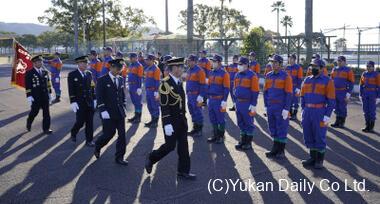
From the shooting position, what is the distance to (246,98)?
27.2 feet

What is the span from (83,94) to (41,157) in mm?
1644

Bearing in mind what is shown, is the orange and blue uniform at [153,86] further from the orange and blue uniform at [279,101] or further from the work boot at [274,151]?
the work boot at [274,151]

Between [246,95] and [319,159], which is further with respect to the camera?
[246,95]

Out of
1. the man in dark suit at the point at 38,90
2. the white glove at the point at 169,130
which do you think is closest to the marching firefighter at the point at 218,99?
the white glove at the point at 169,130

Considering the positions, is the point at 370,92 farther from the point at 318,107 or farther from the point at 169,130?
the point at 169,130

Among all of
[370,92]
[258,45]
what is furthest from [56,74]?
[258,45]

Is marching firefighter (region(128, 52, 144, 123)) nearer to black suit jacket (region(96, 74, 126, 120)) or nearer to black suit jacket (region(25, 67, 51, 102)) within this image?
black suit jacket (region(25, 67, 51, 102))

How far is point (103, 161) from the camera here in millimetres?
7633

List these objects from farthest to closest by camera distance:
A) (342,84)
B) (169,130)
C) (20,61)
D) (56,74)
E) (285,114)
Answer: (56,74), (20,61), (342,84), (285,114), (169,130)

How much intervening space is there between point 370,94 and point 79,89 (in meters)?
7.53

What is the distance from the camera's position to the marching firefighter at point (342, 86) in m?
10.7

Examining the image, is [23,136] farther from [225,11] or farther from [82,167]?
[225,11]

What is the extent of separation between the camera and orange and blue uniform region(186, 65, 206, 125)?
9.78 m

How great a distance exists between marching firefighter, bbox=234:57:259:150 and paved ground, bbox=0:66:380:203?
16.6 inches
